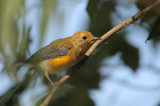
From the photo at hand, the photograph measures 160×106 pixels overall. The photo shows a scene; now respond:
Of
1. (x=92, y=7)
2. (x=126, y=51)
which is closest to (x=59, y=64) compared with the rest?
(x=126, y=51)

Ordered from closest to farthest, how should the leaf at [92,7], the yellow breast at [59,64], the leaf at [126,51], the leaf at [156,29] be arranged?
the leaf at [92,7], the leaf at [156,29], the leaf at [126,51], the yellow breast at [59,64]

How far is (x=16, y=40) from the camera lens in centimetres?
104

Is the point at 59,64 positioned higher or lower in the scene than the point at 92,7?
lower

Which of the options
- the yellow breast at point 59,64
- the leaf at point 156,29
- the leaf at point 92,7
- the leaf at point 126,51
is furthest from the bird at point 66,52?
the leaf at point 92,7

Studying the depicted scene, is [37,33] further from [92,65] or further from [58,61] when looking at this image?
[58,61]

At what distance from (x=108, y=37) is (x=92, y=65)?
0.41 meters

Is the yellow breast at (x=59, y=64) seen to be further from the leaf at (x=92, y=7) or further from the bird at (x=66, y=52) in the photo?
the leaf at (x=92, y=7)

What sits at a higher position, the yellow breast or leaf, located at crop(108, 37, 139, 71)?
the yellow breast

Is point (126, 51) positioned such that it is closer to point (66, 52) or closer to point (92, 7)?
point (92, 7)

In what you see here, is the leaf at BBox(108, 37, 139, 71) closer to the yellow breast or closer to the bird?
the bird

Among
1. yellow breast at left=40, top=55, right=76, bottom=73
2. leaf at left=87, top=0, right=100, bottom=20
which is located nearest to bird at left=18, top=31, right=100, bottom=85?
yellow breast at left=40, top=55, right=76, bottom=73

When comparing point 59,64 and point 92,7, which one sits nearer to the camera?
point 92,7

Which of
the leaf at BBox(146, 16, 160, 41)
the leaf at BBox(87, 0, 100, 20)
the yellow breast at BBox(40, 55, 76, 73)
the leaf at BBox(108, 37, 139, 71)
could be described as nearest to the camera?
the leaf at BBox(87, 0, 100, 20)

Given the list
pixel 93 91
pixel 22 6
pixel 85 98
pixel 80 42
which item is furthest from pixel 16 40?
pixel 80 42
